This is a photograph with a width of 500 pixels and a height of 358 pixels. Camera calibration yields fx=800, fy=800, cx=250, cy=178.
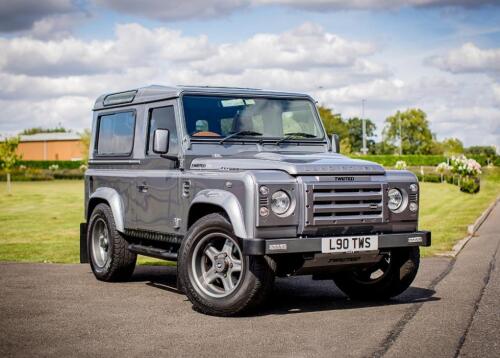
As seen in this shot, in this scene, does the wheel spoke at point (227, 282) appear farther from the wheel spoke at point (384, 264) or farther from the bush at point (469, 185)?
the bush at point (469, 185)

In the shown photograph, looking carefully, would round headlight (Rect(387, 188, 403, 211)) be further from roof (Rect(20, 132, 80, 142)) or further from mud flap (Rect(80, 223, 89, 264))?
roof (Rect(20, 132, 80, 142))

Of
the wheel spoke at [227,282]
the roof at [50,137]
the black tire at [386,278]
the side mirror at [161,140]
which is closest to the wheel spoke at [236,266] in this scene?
the wheel spoke at [227,282]

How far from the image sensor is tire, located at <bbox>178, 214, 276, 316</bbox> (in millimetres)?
7496

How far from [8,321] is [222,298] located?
6.62 ft

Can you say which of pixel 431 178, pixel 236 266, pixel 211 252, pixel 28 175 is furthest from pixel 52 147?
pixel 236 266

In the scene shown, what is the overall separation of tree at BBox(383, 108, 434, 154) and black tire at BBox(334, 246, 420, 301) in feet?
383

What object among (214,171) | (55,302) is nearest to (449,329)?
(214,171)

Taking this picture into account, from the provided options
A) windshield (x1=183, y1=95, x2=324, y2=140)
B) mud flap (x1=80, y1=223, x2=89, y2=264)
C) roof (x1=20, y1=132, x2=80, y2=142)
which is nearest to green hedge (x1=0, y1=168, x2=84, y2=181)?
roof (x1=20, y1=132, x2=80, y2=142)

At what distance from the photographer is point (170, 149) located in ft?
30.0

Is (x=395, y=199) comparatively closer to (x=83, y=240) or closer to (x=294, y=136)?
(x=294, y=136)

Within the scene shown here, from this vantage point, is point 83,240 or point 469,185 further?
point 469,185

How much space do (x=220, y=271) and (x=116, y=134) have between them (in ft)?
11.8

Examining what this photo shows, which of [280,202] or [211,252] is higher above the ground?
[280,202]

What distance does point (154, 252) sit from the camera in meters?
9.34
